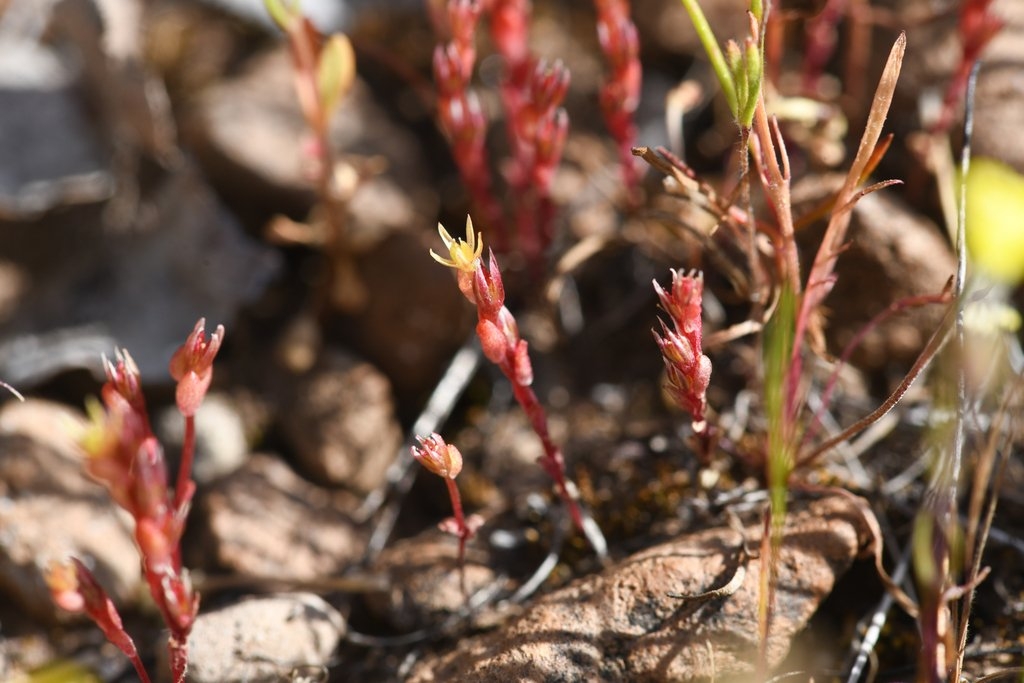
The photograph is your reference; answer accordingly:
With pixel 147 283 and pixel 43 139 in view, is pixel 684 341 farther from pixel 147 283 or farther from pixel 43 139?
pixel 43 139

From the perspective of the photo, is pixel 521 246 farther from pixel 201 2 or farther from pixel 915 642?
pixel 201 2

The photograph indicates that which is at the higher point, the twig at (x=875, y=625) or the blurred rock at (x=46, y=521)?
the twig at (x=875, y=625)

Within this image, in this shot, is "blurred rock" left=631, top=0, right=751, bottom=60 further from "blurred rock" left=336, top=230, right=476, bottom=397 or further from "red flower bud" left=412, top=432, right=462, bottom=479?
"red flower bud" left=412, top=432, right=462, bottom=479

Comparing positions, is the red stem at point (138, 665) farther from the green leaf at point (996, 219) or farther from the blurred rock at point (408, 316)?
the green leaf at point (996, 219)

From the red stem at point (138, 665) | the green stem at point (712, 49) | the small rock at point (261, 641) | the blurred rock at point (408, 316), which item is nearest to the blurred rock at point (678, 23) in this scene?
the blurred rock at point (408, 316)

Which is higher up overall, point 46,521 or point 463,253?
point 463,253

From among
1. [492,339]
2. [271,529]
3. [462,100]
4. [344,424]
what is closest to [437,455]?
[492,339]
